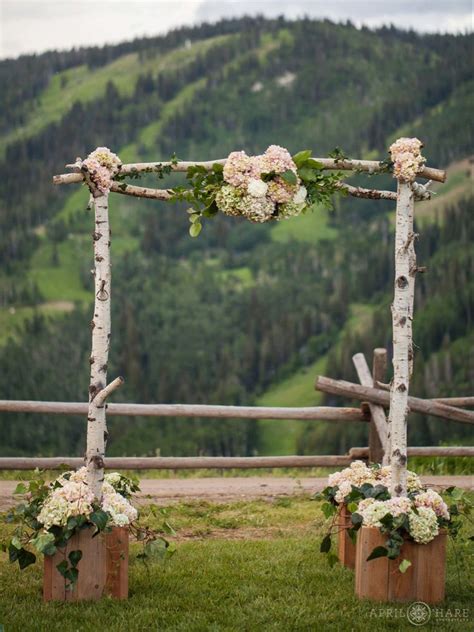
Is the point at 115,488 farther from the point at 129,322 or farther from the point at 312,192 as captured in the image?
the point at 129,322

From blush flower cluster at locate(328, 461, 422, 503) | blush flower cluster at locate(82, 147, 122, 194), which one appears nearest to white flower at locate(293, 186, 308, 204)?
blush flower cluster at locate(82, 147, 122, 194)

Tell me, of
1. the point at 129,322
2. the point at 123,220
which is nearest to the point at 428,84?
the point at 123,220

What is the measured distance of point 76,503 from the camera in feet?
24.0

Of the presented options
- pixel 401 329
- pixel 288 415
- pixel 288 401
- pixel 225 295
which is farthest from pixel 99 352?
pixel 225 295

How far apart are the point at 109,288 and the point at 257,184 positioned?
161cm

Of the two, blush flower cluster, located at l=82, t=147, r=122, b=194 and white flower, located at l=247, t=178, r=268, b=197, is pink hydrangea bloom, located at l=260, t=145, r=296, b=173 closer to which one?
white flower, located at l=247, t=178, r=268, b=197

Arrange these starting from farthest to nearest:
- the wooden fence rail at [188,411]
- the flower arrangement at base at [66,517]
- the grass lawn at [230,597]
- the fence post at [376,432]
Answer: the fence post at [376,432]
the wooden fence rail at [188,411]
the flower arrangement at base at [66,517]
the grass lawn at [230,597]

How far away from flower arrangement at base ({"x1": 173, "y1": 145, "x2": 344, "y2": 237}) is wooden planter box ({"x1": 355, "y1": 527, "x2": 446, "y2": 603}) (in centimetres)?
294

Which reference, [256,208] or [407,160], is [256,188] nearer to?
[256,208]

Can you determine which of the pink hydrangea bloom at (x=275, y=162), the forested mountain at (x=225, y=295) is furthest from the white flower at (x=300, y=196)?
the forested mountain at (x=225, y=295)

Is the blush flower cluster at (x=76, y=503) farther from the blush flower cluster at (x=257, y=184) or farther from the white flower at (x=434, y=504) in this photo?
the blush flower cluster at (x=257, y=184)

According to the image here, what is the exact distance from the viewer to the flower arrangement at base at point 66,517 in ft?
23.5

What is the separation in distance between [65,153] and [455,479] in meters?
187

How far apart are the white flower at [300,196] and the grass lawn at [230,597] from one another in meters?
3.43
